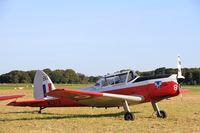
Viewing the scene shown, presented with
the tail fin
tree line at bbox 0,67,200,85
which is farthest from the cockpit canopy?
tree line at bbox 0,67,200,85

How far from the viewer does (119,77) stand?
14328 millimetres

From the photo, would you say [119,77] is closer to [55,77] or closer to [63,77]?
[55,77]

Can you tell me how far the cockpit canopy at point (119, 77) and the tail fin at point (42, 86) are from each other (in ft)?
9.30

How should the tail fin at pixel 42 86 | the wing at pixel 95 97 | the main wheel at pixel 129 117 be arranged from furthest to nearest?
the tail fin at pixel 42 86 < the main wheel at pixel 129 117 < the wing at pixel 95 97

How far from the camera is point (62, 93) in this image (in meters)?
12.6

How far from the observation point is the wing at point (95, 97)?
41.4 ft

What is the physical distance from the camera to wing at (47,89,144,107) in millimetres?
12634

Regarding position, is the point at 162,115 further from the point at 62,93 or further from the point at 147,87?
the point at 62,93

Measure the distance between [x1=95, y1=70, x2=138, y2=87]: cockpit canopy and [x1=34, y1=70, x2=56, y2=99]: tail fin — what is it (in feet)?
9.30

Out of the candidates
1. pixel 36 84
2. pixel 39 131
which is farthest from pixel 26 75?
pixel 39 131

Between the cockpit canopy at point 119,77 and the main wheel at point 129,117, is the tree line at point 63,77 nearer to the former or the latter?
the cockpit canopy at point 119,77

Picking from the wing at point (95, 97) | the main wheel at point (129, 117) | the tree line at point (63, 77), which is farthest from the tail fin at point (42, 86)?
the tree line at point (63, 77)

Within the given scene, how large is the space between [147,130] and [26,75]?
108228 mm

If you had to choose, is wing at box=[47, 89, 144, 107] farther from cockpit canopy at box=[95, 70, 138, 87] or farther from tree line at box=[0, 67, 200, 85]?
tree line at box=[0, 67, 200, 85]
